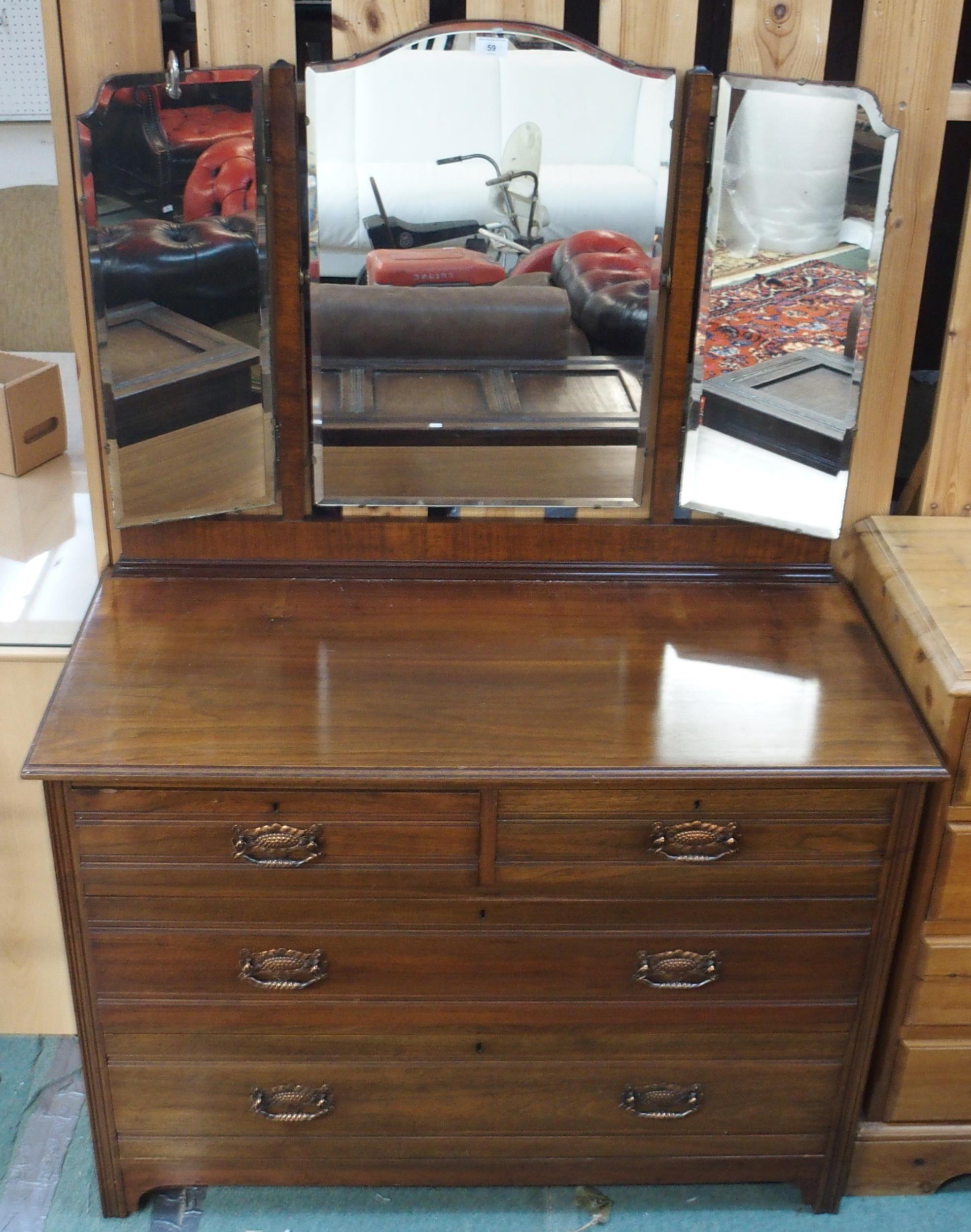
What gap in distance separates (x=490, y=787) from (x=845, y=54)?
112cm

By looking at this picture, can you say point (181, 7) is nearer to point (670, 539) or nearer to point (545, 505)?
point (545, 505)

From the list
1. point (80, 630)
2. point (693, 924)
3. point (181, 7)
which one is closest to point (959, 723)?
point (693, 924)

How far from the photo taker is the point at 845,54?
174 centimetres

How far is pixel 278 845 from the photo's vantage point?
5.36 ft

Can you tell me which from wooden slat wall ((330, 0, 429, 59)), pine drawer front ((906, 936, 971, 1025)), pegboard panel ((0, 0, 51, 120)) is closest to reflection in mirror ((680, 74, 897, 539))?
wooden slat wall ((330, 0, 429, 59))

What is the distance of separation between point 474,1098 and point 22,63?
3293mm

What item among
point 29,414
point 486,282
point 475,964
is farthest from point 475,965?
point 29,414

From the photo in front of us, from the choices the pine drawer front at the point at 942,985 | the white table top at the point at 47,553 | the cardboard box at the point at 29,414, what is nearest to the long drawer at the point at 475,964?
the pine drawer front at the point at 942,985

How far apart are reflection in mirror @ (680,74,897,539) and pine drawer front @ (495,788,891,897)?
490 millimetres

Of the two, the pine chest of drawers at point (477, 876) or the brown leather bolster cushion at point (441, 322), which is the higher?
the brown leather bolster cushion at point (441, 322)

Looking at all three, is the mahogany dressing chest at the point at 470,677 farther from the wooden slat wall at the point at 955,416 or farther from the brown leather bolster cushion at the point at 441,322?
the wooden slat wall at the point at 955,416

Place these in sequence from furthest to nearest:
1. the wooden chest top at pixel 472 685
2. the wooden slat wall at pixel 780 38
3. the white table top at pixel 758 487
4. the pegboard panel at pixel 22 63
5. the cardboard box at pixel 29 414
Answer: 1. the pegboard panel at pixel 22 63
2. the cardboard box at pixel 29 414
3. the white table top at pixel 758 487
4. the wooden slat wall at pixel 780 38
5. the wooden chest top at pixel 472 685

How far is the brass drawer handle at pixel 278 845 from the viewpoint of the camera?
162cm

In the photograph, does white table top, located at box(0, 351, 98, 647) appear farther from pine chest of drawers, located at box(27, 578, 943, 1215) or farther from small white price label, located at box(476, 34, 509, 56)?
small white price label, located at box(476, 34, 509, 56)
